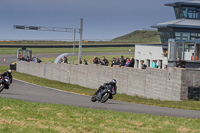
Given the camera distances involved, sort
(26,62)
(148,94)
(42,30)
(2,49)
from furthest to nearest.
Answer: (2,49), (42,30), (26,62), (148,94)

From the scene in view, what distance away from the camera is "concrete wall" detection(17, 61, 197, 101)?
23641mm

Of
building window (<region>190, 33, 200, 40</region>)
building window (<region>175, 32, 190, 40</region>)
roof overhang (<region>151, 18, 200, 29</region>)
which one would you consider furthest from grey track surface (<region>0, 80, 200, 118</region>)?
building window (<region>190, 33, 200, 40</region>)

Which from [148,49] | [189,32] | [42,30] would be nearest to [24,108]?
[189,32]

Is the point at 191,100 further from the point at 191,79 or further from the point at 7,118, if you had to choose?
the point at 7,118

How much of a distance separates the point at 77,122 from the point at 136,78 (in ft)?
60.8

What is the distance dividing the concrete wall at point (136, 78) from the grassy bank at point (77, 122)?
10966 millimetres

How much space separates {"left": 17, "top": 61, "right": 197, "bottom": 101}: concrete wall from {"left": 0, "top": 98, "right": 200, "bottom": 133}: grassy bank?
36.0 feet

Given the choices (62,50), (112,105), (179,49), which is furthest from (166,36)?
(62,50)

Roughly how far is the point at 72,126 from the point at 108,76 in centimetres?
2408

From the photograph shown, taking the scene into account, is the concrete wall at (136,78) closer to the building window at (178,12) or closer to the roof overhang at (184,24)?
the roof overhang at (184,24)

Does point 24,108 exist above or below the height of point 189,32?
below

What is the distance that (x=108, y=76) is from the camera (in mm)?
34375

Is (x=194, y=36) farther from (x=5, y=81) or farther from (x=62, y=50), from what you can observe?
(x=62, y=50)

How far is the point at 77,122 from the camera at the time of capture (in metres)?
11.3
